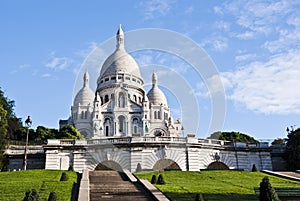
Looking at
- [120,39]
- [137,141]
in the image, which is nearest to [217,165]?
[137,141]

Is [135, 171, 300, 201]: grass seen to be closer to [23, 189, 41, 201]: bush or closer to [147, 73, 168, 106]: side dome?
[23, 189, 41, 201]: bush

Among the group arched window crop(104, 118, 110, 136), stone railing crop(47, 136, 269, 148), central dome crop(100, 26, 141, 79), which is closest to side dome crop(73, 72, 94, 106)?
central dome crop(100, 26, 141, 79)

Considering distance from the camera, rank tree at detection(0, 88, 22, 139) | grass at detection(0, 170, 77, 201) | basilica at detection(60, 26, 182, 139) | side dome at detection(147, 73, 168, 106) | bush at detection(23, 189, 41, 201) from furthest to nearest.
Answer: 1. side dome at detection(147, 73, 168, 106)
2. basilica at detection(60, 26, 182, 139)
3. tree at detection(0, 88, 22, 139)
4. grass at detection(0, 170, 77, 201)
5. bush at detection(23, 189, 41, 201)

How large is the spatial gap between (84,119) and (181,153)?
47828mm

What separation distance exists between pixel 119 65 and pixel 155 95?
1100 cm

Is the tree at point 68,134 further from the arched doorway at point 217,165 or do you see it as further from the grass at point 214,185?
the grass at point 214,185

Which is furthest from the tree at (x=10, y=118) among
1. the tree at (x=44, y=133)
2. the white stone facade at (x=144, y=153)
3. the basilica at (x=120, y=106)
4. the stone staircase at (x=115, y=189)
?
the stone staircase at (x=115, y=189)

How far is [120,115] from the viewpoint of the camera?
7750cm

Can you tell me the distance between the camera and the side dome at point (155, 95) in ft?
279

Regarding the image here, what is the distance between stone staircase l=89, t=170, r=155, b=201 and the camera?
1672 cm

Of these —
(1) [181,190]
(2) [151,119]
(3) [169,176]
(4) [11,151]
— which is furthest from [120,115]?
(1) [181,190]

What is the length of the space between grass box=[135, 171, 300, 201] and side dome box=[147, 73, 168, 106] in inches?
2241

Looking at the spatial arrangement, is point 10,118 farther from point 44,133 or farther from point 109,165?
point 109,165

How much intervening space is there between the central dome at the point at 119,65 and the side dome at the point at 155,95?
476cm
